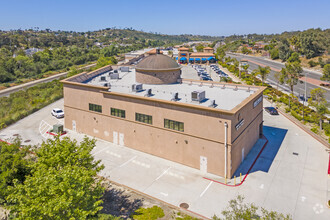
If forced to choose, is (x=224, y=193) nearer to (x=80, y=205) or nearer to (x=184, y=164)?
(x=184, y=164)

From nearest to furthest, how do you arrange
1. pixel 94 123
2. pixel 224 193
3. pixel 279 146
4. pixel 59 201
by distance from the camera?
1. pixel 59 201
2. pixel 224 193
3. pixel 279 146
4. pixel 94 123

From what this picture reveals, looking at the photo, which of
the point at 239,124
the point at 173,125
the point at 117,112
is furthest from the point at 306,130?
the point at 117,112

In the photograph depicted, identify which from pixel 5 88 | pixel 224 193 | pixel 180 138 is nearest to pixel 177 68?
pixel 180 138

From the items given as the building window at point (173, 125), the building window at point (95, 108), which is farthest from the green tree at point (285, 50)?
the building window at point (95, 108)

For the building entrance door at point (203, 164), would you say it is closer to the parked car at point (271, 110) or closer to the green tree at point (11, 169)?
the green tree at point (11, 169)

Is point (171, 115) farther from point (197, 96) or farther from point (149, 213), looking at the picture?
point (149, 213)
